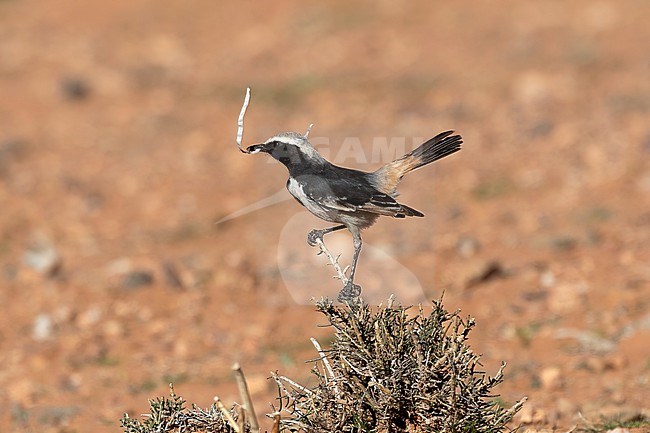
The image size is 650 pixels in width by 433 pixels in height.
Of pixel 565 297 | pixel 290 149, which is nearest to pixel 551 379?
pixel 565 297

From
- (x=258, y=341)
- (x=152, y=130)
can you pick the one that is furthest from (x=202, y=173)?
(x=258, y=341)

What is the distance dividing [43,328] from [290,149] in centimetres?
489

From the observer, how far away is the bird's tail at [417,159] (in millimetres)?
A: 4504

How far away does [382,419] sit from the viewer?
4031 mm

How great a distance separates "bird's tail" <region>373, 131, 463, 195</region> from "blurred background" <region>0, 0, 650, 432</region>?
159 centimetres

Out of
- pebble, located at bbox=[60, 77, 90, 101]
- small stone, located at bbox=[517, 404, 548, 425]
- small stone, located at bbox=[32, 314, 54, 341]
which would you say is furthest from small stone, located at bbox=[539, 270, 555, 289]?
pebble, located at bbox=[60, 77, 90, 101]

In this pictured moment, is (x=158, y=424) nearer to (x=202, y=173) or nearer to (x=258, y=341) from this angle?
(x=258, y=341)

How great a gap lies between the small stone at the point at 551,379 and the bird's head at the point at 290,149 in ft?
9.89

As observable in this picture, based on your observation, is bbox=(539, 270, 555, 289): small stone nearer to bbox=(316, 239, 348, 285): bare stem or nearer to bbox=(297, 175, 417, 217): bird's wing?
bbox=(297, 175, 417, 217): bird's wing

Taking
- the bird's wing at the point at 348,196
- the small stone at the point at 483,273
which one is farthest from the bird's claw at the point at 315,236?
the small stone at the point at 483,273

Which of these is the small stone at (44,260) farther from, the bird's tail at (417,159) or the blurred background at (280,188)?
the bird's tail at (417,159)

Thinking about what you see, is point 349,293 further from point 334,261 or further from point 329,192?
point 329,192

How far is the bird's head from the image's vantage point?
3992 millimetres

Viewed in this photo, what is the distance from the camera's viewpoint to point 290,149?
4.05 meters
